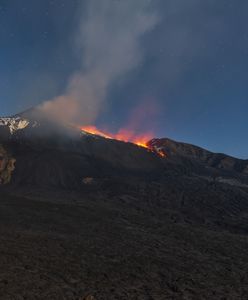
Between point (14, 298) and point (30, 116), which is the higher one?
point (30, 116)

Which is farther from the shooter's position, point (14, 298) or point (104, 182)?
point (104, 182)

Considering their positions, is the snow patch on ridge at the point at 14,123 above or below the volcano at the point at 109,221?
above

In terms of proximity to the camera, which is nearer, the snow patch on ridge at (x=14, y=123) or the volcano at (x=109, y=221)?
the volcano at (x=109, y=221)

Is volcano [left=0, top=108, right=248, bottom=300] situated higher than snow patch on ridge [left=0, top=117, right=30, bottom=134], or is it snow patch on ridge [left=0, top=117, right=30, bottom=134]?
snow patch on ridge [left=0, top=117, right=30, bottom=134]

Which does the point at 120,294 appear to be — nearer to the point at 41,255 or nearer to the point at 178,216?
the point at 41,255

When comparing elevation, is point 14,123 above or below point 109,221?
above

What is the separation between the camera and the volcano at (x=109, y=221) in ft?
64.0

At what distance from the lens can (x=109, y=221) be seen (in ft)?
124

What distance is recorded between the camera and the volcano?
64.0 feet

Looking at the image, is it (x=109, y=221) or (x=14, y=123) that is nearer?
(x=109, y=221)

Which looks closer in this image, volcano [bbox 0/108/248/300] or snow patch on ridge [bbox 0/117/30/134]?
volcano [bbox 0/108/248/300]

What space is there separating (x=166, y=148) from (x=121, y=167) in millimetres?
26530

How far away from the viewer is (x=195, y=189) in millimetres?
66188

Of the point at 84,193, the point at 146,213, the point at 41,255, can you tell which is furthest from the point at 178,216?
the point at 41,255
